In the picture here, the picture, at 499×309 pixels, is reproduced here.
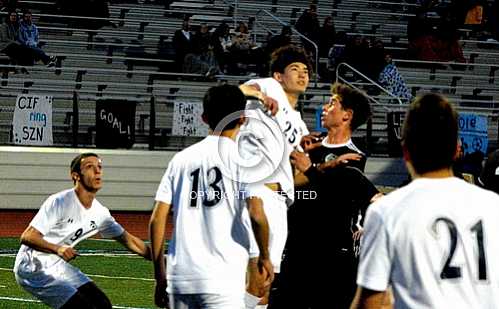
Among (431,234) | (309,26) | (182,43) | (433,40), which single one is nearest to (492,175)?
(431,234)

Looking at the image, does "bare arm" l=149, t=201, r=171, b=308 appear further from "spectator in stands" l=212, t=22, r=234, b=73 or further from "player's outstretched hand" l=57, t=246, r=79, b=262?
"spectator in stands" l=212, t=22, r=234, b=73

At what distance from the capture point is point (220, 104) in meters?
6.73

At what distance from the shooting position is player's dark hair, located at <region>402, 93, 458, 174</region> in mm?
4668

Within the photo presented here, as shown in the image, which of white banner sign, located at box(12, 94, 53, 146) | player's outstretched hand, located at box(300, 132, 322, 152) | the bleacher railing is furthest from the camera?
the bleacher railing

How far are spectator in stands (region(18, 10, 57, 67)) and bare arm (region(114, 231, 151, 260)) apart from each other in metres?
16.0

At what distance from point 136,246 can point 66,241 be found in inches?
30.4

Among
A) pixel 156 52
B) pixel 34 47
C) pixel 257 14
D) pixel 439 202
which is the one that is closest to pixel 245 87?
pixel 439 202

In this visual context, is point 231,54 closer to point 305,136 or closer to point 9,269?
point 9,269

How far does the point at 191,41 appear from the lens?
26.0m

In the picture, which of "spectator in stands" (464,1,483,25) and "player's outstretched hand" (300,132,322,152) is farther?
"spectator in stands" (464,1,483,25)

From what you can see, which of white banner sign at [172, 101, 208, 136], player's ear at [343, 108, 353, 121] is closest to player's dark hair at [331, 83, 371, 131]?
player's ear at [343, 108, 353, 121]

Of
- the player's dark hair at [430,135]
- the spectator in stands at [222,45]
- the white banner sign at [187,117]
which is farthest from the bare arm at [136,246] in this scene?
the spectator in stands at [222,45]

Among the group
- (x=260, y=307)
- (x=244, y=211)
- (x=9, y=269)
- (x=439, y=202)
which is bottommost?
(x=9, y=269)

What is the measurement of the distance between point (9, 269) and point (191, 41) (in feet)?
35.1
